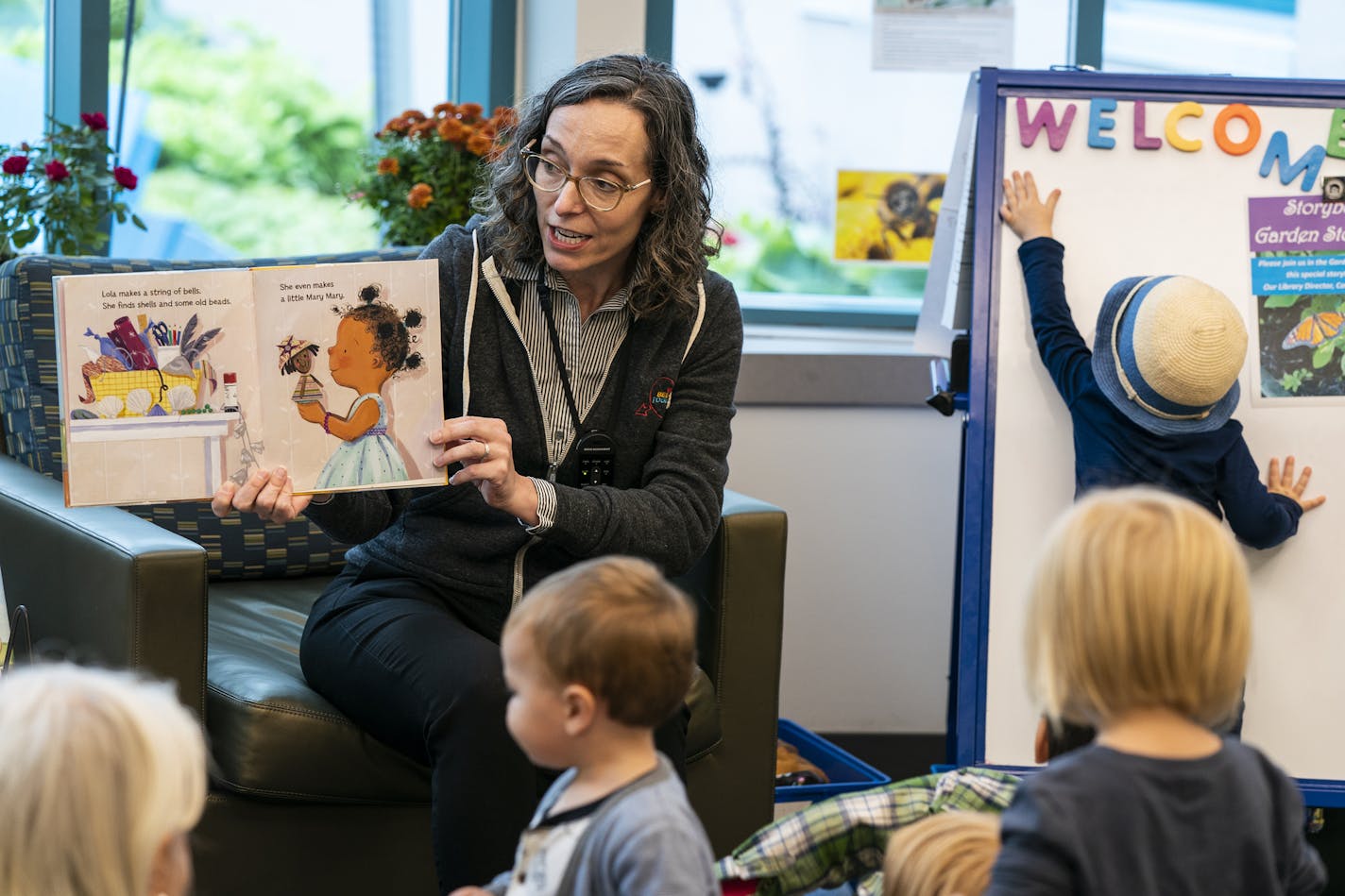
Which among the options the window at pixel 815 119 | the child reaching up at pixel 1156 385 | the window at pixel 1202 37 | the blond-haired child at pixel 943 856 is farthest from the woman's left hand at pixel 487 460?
the window at pixel 1202 37

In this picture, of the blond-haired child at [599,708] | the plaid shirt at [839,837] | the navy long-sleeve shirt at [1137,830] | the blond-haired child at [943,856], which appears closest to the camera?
the navy long-sleeve shirt at [1137,830]

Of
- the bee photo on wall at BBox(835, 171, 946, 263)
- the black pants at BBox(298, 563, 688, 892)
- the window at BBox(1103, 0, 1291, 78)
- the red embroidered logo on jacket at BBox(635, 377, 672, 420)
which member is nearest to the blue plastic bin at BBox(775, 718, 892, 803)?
the black pants at BBox(298, 563, 688, 892)

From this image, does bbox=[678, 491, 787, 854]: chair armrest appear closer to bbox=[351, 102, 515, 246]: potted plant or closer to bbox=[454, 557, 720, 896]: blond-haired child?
bbox=[454, 557, 720, 896]: blond-haired child

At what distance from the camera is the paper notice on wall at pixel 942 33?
3129mm

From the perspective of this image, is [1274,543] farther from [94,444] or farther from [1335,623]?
[94,444]

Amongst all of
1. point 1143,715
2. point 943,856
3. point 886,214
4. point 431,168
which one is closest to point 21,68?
point 431,168

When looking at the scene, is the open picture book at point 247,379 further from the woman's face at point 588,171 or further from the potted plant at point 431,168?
the potted plant at point 431,168

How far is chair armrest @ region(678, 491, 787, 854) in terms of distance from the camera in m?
2.05

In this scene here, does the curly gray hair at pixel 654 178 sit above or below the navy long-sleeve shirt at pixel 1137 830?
above

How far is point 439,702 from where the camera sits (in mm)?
1681

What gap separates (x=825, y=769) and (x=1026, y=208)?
1064 millimetres

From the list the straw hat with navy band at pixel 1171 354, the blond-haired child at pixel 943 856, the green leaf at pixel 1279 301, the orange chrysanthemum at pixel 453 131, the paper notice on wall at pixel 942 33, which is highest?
the paper notice on wall at pixel 942 33

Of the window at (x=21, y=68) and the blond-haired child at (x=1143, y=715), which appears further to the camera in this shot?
the window at (x=21, y=68)

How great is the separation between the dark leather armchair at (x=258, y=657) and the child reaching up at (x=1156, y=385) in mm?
465
